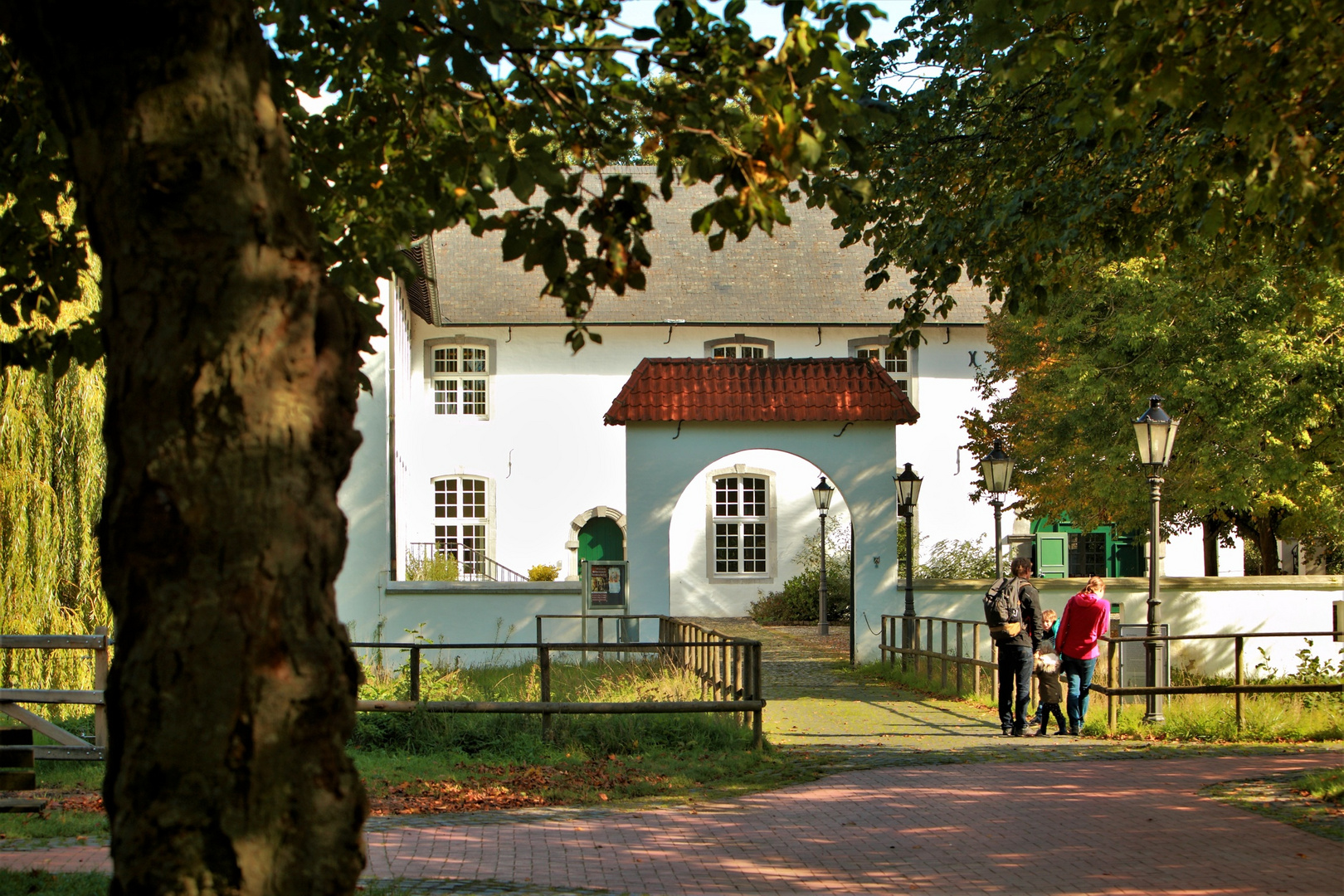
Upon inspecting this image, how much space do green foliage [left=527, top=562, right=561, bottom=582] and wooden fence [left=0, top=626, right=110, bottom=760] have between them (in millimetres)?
19804

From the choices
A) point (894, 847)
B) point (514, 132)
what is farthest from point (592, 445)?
point (514, 132)

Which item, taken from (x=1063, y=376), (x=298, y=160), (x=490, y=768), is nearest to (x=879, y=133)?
(x=298, y=160)

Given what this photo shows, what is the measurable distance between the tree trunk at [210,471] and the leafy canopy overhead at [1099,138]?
13.5 ft

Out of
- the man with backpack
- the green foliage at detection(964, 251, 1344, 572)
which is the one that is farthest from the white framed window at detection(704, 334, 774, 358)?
the man with backpack

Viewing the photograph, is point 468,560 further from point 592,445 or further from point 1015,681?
point 1015,681

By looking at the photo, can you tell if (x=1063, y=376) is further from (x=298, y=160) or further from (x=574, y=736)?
(x=298, y=160)

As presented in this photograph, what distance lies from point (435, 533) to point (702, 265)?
30.3 feet

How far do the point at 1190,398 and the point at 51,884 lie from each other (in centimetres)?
1743

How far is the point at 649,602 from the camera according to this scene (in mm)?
17828

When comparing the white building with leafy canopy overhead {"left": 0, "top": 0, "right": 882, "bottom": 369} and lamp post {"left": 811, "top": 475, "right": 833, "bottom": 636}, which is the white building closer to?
lamp post {"left": 811, "top": 475, "right": 833, "bottom": 636}

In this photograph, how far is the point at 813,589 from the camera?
1172 inches

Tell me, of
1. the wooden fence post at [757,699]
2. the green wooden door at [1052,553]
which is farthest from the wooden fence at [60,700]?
the green wooden door at [1052,553]

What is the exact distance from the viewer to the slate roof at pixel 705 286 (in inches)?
1209

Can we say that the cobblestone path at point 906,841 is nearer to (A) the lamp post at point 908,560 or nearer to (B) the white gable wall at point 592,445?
(A) the lamp post at point 908,560
